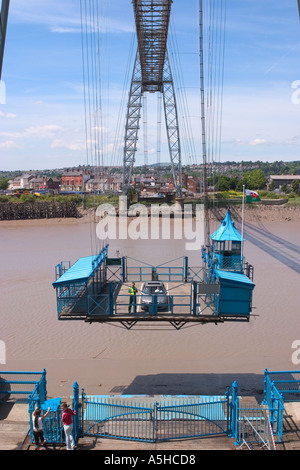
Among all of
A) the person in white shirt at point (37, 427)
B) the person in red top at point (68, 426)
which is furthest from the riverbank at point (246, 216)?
the person in red top at point (68, 426)

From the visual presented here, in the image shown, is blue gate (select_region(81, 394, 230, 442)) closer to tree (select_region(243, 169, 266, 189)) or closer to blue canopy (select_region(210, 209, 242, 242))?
blue canopy (select_region(210, 209, 242, 242))

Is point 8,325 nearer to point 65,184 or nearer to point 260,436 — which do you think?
point 260,436

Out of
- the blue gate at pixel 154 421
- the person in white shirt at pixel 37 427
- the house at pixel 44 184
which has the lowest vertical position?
the blue gate at pixel 154 421

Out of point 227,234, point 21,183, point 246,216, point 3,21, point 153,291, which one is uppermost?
point 3,21

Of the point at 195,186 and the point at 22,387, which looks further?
the point at 195,186

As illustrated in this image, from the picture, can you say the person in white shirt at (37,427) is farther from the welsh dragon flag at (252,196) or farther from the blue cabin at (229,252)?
the welsh dragon flag at (252,196)

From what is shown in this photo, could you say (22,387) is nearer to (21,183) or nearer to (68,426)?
(68,426)

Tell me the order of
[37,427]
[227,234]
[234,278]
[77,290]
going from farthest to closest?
[227,234]
[77,290]
[234,278]
[37,427]

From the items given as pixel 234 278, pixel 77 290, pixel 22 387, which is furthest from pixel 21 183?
pixel 234 278

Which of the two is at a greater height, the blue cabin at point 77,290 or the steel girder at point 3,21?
the steel girder at point 3,21

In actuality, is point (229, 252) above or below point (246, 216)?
above

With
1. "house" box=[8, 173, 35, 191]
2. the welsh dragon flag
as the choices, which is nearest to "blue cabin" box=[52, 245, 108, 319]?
the welsh dragon flag
